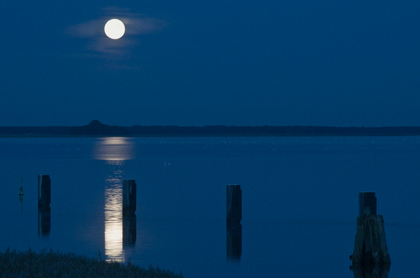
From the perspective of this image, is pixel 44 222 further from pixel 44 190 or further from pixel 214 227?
pixel 214 227

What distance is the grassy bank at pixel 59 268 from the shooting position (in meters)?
12.1

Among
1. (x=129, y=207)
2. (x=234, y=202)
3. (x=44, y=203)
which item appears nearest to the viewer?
(x=234, y=202)

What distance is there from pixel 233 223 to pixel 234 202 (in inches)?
47.0

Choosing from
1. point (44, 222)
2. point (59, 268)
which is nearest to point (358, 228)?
point (59, 268)

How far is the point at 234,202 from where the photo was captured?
2273 cm

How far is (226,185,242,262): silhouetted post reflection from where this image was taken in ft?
70.7

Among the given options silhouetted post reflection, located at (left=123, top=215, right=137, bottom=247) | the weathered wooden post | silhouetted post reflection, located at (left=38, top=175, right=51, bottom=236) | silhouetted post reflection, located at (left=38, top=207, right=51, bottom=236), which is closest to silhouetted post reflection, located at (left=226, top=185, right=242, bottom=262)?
silhouetted post reflection, located at (left=123, top=215, right=137, bottom=247)

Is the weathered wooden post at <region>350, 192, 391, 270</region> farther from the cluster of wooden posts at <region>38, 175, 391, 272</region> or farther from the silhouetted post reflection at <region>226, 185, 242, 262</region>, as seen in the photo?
the silhouetted post reflection at <region>226, 185, 242, 262</region>

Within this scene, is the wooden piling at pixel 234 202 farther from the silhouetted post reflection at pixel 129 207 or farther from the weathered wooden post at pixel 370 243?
the weathered wooden post at pixel 370 243

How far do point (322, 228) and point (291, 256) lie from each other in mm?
6657

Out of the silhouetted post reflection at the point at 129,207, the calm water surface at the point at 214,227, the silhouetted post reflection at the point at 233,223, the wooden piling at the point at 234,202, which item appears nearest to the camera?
the calm water surface at the point at 214,227

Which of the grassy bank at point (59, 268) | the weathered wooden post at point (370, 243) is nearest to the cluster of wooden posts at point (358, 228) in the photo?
the weathered wooden post at point (370, 243)

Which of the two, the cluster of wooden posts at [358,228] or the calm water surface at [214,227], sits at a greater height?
the cluster of wooden posts at [358,228]

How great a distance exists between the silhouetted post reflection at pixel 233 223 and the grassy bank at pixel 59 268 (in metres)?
7.79
